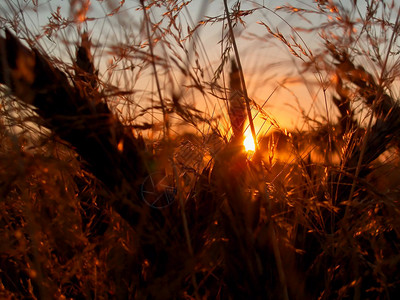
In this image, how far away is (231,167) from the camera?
2.33 ft

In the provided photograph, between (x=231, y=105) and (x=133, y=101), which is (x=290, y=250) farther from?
(x=133, y=101)

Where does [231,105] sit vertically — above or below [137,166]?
above

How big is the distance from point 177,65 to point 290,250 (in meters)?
0.46

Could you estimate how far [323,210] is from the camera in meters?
0.98

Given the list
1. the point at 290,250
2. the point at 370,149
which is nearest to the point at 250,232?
the point at 290,250

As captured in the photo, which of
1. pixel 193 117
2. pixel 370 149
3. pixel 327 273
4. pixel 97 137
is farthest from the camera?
pixel 370 149

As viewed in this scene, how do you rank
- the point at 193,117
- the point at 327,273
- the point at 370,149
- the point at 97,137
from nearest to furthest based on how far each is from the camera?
1. the point at 97,137
2. the point at 193,117
3. the point at 327,273
4. the point at 370,149

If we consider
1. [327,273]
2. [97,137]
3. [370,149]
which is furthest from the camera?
[370,149]

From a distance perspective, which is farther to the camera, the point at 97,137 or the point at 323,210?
the point at 323,210

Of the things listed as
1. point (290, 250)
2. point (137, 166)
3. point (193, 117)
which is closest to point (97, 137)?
point (137, 166)

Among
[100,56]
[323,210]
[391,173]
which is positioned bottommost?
[323,210]

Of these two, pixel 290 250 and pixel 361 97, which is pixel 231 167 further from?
pixel 361 97

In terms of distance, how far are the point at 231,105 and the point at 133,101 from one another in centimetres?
21

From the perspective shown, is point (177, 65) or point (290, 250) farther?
point (290, 250)
